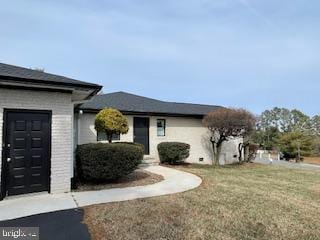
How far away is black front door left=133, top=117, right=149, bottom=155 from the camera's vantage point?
16062 millimetres

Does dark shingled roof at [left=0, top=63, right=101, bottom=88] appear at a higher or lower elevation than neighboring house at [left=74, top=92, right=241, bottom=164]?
higher

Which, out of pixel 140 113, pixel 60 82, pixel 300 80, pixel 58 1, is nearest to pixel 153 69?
pixel 140 113

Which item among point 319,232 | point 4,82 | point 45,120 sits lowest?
point 319,232

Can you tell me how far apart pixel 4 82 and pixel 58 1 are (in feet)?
18.6

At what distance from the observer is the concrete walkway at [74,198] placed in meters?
6.29

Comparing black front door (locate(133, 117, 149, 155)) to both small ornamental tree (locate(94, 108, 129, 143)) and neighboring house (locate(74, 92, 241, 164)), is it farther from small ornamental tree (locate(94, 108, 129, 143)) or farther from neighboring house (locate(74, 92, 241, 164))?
small ornamental tree (locate(94, 108, 129, 143))

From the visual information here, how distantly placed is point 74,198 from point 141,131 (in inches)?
354

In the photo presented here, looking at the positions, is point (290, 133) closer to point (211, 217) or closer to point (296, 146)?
point (296, 146)

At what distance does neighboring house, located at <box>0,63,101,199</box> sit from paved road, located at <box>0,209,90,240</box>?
6.50ft

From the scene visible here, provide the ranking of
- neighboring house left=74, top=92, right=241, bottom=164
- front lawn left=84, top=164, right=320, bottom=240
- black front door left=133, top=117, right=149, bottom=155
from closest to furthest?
1. front lawn left=84, top=164, right=320, bottom=240
2. neighboring house left=74, top=92, right=241, bottom=164
3. black front door left=133, top=117, right=149, bottom=155

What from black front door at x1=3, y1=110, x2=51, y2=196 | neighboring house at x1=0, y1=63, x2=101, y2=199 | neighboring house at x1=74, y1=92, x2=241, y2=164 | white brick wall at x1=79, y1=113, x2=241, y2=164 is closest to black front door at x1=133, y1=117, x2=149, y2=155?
neighboring house at x1=74, y1=92, x2=241, y2=164

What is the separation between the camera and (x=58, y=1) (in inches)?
448

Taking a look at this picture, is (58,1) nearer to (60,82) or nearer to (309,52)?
(60,82)

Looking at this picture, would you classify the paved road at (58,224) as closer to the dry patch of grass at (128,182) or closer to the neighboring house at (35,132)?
the neighboring house at (35,132)
